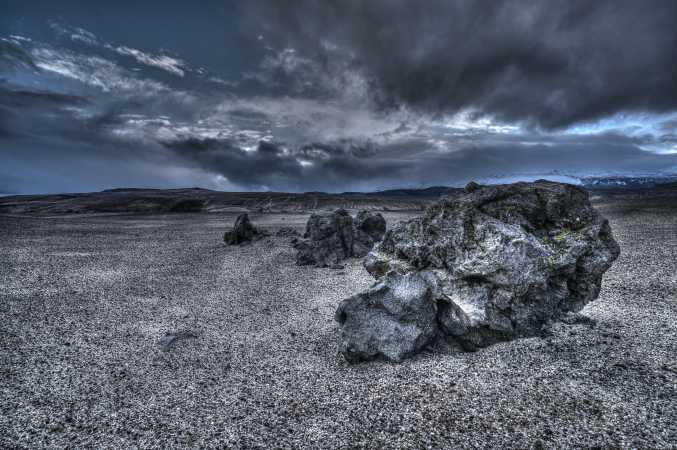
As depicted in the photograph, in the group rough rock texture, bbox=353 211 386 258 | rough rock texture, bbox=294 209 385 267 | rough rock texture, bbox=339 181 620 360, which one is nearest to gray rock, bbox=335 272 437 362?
rough rock texture, bbox=339 181 620 360

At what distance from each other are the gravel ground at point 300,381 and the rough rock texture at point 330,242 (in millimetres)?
8395

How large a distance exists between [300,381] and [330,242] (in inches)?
657

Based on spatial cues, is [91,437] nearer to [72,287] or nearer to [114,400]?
[114,400]

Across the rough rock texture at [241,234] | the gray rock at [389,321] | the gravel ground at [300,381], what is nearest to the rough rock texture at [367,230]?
the rough rock texture at [241,234]

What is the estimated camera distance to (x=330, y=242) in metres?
25.1

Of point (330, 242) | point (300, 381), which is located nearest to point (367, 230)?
point (330, 242)

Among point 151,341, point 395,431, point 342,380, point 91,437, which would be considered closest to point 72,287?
point 151,341

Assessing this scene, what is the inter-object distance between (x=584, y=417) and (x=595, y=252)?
5960 mm

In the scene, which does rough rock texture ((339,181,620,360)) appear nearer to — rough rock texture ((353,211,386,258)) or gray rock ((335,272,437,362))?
gray rock ((335,272,437,362))

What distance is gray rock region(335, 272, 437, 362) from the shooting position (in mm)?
9367

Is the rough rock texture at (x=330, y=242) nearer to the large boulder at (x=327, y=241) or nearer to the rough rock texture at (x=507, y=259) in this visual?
the large boulder at (x=327, y=241)

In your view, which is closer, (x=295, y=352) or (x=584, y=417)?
(x=584, y=417)

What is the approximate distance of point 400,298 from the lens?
989cm

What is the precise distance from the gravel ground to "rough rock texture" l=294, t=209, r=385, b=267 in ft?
27.5
